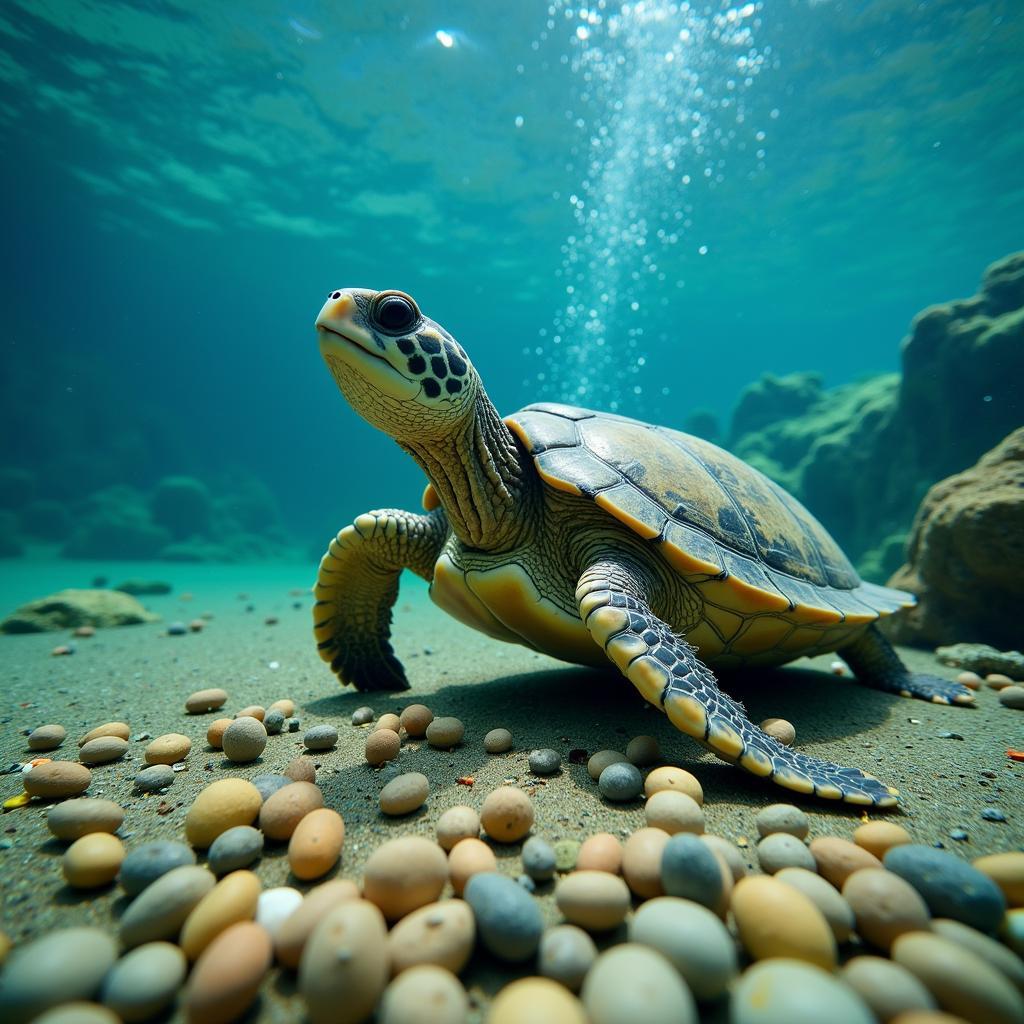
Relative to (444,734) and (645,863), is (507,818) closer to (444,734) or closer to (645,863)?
(645,863)

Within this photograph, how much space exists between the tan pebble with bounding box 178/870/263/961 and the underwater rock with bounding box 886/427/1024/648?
16.7ft

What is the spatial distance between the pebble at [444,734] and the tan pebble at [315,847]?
2.01ft

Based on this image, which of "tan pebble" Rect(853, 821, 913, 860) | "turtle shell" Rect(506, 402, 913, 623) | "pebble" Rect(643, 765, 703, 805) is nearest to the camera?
"tan pebble" Rect(853, 821, 913, 860)

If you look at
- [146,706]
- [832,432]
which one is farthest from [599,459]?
[832,432]

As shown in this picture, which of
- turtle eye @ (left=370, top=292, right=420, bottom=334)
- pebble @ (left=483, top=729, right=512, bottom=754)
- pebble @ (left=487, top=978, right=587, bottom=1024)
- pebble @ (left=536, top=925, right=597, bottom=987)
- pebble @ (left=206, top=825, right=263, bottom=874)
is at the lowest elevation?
pebble @ (left=206, top=825, right=263, bottom=874)

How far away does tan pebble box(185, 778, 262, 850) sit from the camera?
116 cm

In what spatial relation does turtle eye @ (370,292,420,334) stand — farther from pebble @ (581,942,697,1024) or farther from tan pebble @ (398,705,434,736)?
pebble @ (581,942,697,1024)

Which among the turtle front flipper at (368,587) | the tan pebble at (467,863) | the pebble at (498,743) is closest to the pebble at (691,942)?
the tan pebble at (467,863)

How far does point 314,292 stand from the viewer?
4003 cm

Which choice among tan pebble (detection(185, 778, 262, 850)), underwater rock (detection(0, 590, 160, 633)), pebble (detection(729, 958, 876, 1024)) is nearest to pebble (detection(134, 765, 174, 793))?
tan pebble (detection(185, 778, 262, 850))

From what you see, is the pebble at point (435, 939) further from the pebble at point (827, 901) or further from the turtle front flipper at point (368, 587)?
the turtle front flipper at point (368, 587)

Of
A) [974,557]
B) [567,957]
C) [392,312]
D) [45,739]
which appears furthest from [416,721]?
[974,557]

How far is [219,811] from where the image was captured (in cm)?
118

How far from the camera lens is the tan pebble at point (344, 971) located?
700 mm
